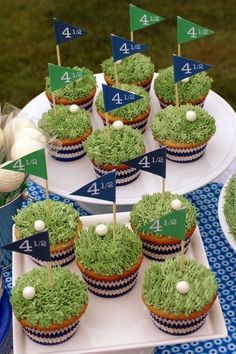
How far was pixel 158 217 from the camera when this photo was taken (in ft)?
5.52

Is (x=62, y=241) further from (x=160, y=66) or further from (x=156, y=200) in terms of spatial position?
(x=160, y=66)

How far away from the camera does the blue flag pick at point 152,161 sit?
155 cm

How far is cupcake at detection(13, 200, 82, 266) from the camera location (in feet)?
5.56

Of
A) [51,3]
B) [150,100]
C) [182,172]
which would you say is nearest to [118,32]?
[51,3]

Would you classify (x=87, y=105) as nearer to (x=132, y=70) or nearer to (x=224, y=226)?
(x=132, y=70)

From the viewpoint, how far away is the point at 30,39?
4531 millimetres

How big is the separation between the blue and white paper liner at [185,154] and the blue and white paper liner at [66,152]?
0.27 meters

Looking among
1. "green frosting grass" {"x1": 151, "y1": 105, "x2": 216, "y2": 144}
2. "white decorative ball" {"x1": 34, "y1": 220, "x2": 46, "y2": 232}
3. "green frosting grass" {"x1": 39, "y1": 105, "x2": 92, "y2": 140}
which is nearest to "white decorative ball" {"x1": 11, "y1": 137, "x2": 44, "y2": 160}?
"green frosting grass" {"x1": 39, "y1": 105, "x2": 92, "y2": 140}

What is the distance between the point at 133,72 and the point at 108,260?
86cm

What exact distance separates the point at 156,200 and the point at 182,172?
25cm

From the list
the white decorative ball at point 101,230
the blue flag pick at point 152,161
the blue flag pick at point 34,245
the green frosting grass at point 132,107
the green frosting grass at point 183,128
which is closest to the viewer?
the blue flag pick at point 34,245

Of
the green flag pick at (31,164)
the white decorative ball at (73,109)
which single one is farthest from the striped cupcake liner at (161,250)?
the white decorative ball at (73,109)

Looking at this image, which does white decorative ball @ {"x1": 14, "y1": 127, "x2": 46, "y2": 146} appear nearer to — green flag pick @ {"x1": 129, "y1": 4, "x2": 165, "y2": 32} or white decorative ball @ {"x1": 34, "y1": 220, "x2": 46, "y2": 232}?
white decorative ball @ {"x1": 34, "y1": 220, "x2": 46, "y2": 232}

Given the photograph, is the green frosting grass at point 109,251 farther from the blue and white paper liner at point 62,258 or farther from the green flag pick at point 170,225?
the green flag pick at point 170,225
